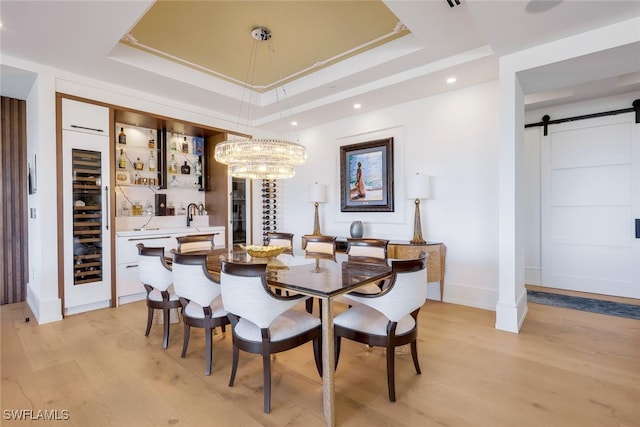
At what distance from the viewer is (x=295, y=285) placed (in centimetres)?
198

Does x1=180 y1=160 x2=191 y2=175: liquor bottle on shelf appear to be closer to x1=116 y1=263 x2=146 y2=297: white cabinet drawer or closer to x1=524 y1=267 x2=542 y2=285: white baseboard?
x1=116 y1=263 x2=146 y2=297: white cabinet drawer

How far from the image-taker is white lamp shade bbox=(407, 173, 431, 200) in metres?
3.99

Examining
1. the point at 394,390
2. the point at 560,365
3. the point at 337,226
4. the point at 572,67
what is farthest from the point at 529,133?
the point at 394,390

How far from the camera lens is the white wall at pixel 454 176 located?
378 cm

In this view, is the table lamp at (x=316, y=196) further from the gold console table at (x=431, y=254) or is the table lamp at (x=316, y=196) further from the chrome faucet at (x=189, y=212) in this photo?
the chrome faucet at (x=189, y=212)

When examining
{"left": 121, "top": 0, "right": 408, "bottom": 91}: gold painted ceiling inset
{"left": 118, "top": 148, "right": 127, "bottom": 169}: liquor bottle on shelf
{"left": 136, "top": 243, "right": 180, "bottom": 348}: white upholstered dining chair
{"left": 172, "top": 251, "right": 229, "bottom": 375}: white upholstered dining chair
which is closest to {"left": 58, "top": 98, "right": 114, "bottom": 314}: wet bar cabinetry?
{"left": 118, "top": 148, "right": 127, "bottom": 169}: liquor bottle on shelf

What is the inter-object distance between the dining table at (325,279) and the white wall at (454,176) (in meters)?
1.83

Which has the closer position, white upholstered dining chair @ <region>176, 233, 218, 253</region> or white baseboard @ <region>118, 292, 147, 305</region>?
white upholstered dining chair @ <region>176, 233, 218, 253</region>

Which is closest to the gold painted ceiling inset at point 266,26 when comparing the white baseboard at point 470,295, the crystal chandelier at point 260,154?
the crystal chandelier at point 260,154

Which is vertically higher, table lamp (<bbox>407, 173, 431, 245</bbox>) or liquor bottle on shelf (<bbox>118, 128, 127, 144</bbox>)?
liquor bottle on shelf (<bbox>118, 128, 127, 144</bbox>)

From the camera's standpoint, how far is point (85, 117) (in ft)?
12.4

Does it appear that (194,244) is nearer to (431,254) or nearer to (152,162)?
(152,162)

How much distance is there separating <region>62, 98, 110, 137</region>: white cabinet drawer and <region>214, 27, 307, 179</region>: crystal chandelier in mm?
1829

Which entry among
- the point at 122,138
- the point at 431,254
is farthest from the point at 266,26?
the point at 431,254
